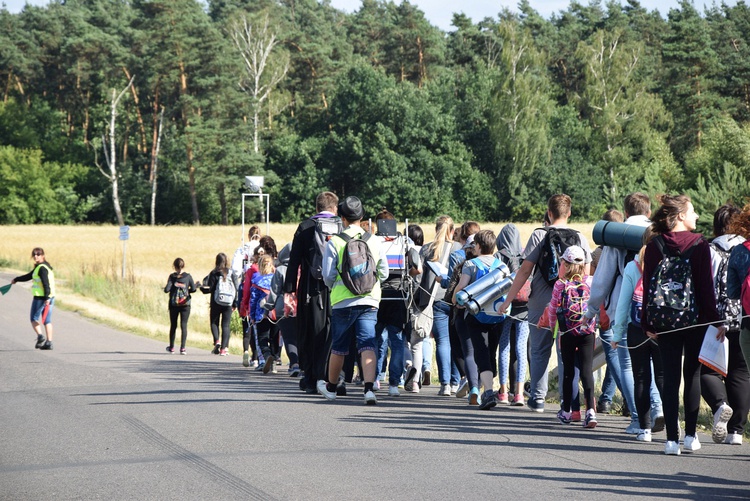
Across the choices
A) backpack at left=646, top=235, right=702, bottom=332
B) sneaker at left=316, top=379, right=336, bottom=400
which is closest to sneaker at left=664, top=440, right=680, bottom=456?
backpack at left=646, top=235, right=702, bottom=332

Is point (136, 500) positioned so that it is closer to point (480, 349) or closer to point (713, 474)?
point (713, 474)

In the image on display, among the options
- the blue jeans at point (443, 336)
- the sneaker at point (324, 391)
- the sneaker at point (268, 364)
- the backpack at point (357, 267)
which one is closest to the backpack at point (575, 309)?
the backpack at point (357, 267)

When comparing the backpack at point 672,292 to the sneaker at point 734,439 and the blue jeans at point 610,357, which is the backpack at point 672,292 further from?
the blue jeans at point 610,357

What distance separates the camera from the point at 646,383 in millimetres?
8688

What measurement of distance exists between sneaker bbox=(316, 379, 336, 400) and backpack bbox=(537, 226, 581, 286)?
2689 mm

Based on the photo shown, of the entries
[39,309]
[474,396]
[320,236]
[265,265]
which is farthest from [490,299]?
[39,309]

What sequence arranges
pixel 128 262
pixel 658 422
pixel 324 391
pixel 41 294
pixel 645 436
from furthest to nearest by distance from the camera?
pixel 128 262, pixel 41 294, pixel 324 391, pixel 658 422, pixel 645 436

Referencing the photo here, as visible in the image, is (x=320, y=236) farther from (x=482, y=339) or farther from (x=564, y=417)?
(x=564, y=417)

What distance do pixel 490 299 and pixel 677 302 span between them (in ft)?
9.64

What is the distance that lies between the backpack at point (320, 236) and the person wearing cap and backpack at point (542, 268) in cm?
207

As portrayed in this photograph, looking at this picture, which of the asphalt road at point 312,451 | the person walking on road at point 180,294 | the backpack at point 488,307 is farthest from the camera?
the person walking on road at point 180,294

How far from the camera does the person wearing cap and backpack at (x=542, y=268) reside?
9875 mm

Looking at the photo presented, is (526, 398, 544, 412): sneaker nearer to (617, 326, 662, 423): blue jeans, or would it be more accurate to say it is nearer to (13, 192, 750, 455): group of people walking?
(13, 192, 750, 455): group of people walking

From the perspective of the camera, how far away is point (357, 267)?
34.7 ft
